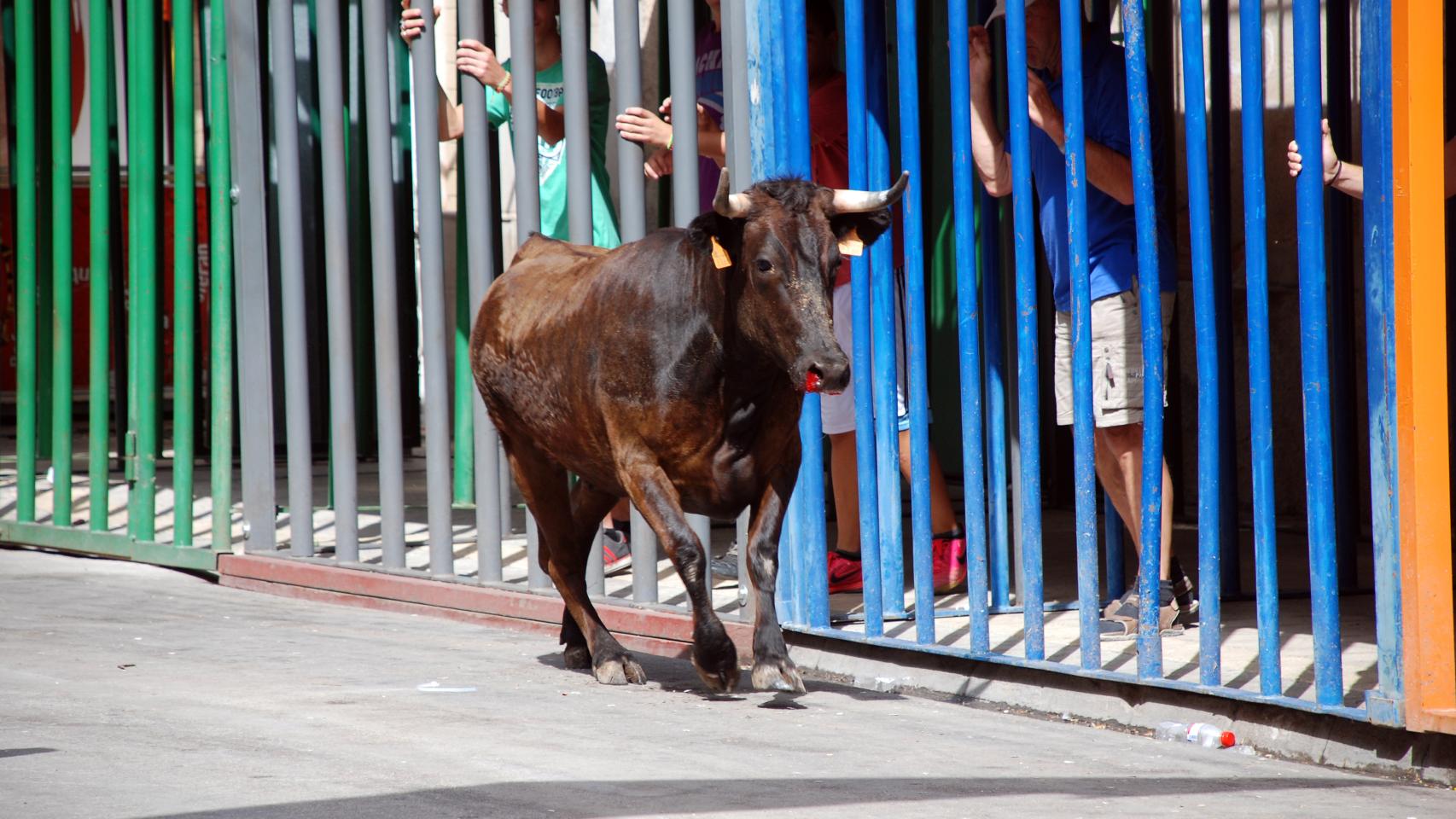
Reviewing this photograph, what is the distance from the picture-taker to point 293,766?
182 inches

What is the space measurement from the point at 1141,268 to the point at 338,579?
400 cm

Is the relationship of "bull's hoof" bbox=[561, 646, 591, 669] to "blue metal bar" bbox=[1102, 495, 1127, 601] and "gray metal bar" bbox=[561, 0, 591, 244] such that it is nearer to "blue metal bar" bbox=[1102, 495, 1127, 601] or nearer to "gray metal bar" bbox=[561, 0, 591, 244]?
"gray metal bar" bbox=[561, 0, 591, 244]

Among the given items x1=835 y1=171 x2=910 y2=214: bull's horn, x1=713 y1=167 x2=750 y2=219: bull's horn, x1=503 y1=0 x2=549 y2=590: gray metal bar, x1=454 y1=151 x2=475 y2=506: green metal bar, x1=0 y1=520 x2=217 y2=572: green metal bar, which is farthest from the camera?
x1=454 y1=151 x2=475 y2=506: green metal bar

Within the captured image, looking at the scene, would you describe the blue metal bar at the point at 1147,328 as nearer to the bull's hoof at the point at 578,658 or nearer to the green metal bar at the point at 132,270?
the bull's hoof at the point at 578,658

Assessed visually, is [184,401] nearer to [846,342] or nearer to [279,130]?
[279,130]

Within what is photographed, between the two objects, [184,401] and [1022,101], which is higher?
[1022,101]

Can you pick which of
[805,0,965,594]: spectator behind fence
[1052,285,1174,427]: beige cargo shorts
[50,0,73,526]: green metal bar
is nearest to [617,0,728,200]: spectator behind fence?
Answer: [805,0,965,594]: spectator behind fence

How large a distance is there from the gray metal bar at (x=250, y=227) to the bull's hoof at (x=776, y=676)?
3367mm

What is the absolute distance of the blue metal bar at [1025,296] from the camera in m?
5.38

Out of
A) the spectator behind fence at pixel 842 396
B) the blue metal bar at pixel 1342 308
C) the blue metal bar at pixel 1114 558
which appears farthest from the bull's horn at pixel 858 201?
the blue metal bar at pixel 1342 308

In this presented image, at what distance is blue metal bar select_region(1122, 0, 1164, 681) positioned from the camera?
5.12 metres

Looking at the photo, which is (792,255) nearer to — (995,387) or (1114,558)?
(995,387)

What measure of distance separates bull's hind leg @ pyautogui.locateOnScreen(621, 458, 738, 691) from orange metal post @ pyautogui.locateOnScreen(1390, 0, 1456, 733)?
1936mm

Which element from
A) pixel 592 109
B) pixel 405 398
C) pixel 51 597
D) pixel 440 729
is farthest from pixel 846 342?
pixel 405 398
